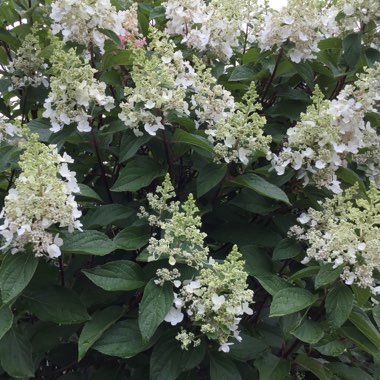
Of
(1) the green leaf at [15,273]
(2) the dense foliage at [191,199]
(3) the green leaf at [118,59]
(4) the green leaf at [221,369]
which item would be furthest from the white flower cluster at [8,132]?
(4) the green leaf at [221,369]

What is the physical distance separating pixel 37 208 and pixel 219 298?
0.53m

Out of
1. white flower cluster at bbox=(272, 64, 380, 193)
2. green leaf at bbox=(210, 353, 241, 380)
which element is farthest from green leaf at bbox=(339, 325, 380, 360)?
white flower cluster at bbox=(272, 64, 380, 193)

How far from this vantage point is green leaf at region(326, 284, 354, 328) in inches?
68.4

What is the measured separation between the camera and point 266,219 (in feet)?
7.64

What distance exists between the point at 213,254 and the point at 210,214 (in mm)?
157

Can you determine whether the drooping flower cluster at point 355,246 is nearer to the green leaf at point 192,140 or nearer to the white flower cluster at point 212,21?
the green leaf at point 192,140

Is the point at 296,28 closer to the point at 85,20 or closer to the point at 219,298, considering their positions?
the point at 85,20

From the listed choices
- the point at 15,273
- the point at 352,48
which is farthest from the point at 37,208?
the point at 352,48

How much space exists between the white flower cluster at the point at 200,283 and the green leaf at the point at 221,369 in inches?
4.8

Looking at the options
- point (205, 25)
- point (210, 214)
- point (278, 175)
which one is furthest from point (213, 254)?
point (205, 25)

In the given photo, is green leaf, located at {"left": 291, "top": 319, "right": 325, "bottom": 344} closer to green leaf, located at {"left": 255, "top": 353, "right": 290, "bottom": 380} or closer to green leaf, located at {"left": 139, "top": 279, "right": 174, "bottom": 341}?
green leaf, located at {"left": 255, "top": 353, "right": 290, "bottom": 380}

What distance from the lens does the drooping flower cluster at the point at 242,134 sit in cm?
196

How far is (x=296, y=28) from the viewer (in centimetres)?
230

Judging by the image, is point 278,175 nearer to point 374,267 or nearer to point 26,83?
point 374,267
